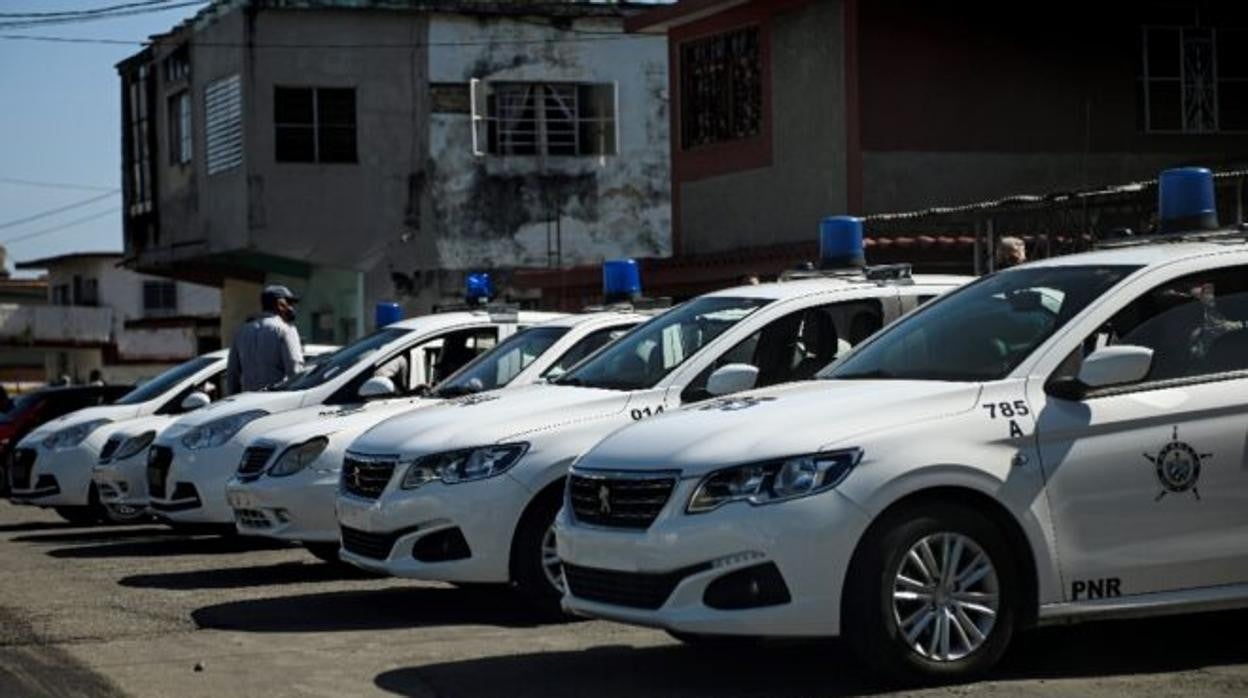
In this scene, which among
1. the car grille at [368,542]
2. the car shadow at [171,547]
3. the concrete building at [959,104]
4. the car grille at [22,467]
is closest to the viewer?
the car grille at [368,542]

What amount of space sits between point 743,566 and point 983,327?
1666 millimetres

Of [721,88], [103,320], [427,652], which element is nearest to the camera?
[427,652]

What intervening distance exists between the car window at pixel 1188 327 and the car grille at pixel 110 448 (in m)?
9.86

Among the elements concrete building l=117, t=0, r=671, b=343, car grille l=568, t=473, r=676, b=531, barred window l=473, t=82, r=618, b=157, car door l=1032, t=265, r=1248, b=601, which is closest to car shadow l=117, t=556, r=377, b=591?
car grille l=568, t=473, r=676, b=531

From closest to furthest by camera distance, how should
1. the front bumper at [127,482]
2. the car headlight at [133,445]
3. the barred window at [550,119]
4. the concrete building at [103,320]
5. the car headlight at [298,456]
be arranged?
the car headlight at [298,456] < the front bumper at [127,482] < the car headlight at [133,445] < the barred window at [550,119] < the concrete building at [103,320]

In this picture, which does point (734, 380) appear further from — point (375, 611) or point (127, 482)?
point (127, 482)

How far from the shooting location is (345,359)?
45.5 ft

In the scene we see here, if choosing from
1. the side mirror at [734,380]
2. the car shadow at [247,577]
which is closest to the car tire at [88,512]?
the car shadow at [247,577]

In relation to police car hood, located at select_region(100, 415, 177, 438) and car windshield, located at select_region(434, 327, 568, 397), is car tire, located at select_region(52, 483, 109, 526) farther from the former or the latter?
car windshield, located at select_region(434, 327, 568, 397)

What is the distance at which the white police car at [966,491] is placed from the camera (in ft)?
24.4

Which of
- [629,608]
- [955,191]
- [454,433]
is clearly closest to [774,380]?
[454,433]

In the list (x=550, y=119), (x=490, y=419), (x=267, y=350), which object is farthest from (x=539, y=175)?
(x=490, y=419)

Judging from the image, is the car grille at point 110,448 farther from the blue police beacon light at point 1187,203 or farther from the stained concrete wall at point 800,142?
the blue police beacon light at point 1187,203

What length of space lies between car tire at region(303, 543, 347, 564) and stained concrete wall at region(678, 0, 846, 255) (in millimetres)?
10214
